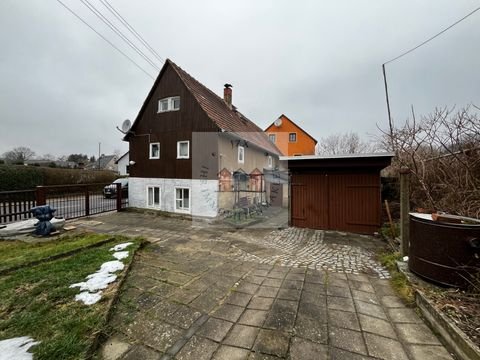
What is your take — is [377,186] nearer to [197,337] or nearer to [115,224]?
[197,337]

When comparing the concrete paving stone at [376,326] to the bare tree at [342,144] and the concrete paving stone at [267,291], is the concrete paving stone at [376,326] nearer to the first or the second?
the concrete paving stone at [267,291]

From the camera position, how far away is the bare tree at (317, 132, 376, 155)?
88.2 ft

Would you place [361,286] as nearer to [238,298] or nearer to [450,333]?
[450,333]

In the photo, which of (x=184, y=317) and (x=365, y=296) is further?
(x=365, y=296)

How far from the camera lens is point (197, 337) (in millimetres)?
2260

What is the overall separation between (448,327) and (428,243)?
129 cm

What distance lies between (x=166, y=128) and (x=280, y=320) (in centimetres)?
1017

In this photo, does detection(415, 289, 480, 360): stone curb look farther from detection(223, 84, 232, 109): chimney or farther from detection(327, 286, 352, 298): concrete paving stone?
detection(223, 84, 232, 109): chimney

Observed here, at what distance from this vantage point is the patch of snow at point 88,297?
2.77m

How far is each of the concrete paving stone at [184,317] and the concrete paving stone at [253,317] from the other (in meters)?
0.56

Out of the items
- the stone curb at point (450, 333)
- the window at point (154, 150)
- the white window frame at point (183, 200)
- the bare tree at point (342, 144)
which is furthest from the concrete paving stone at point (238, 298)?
the bare tree at point (342, 144)

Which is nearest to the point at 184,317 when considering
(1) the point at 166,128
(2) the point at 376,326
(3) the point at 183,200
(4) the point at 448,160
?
(2) the point at 376,326

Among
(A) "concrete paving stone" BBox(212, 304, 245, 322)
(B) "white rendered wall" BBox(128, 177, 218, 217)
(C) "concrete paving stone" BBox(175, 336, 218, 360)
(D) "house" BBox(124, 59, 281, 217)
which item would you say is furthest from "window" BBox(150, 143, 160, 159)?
(C) "concrete paving stone" BBox(175, 336, 218, 360)

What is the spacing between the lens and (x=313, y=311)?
2.78 meters
